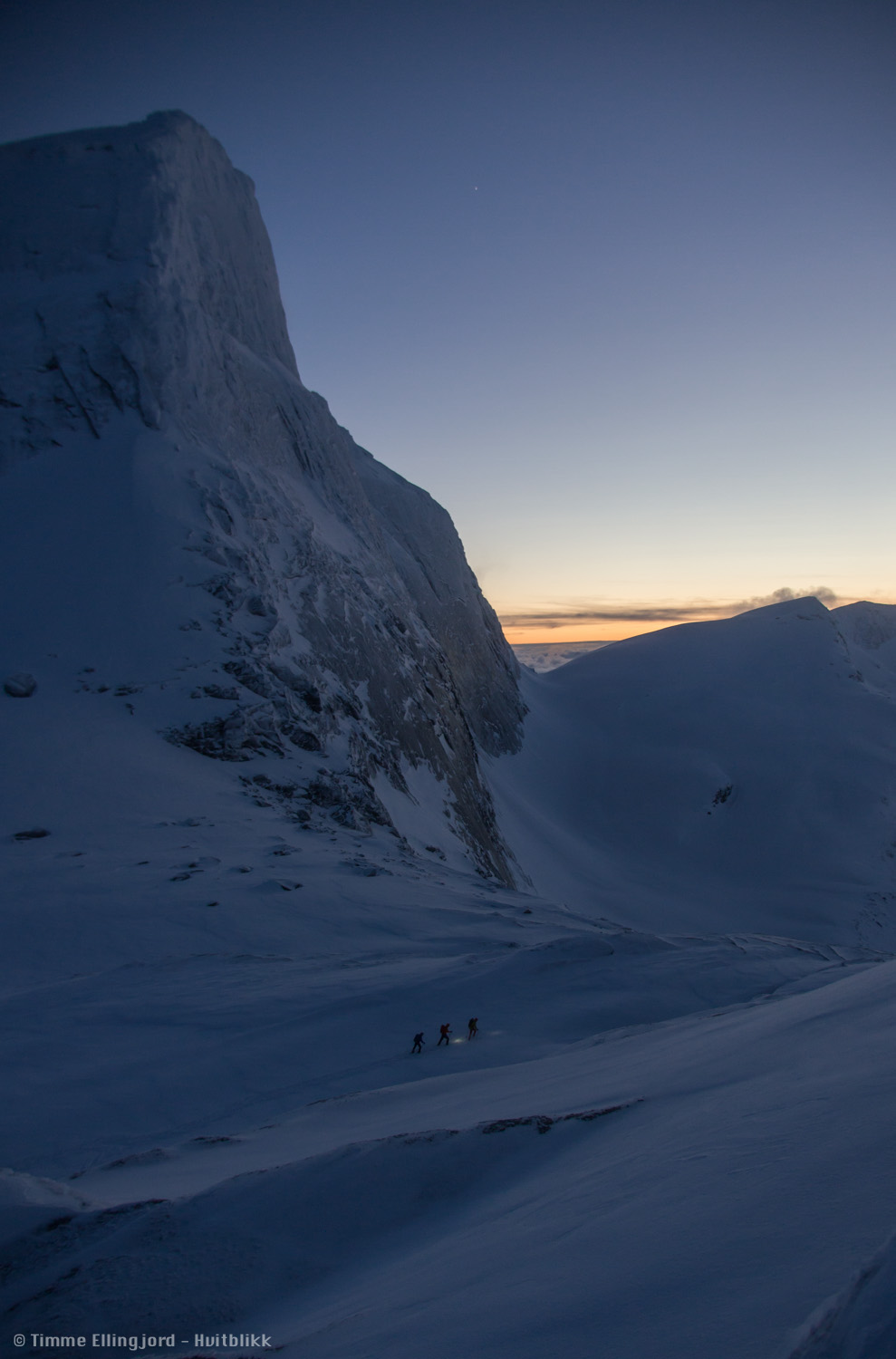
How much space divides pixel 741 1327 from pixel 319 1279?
2.96m

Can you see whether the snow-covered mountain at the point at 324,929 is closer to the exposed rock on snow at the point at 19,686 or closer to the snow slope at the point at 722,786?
the exposed rock on snow at the point at 19,686

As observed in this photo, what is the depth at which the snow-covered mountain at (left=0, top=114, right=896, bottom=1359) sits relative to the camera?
3248 millimetres

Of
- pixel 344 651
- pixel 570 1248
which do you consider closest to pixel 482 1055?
pixel 570 1248

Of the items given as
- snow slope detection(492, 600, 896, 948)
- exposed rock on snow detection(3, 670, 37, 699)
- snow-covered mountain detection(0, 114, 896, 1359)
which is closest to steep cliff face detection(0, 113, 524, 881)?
snow-covered mountain detection(0, 114, 896, 1359)

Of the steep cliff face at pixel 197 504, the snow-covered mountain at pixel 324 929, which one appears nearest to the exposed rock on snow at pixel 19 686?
the snow-covered mountain at pixel 324 929

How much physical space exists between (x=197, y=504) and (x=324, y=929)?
16979 mm

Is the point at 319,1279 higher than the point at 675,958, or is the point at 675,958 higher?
the point at 319,1279

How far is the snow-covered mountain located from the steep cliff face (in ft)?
0.51

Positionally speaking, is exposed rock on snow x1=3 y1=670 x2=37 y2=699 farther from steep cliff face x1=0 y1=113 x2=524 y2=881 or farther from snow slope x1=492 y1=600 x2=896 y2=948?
snow slope x1=492 y1=600 x2=896 y2=948

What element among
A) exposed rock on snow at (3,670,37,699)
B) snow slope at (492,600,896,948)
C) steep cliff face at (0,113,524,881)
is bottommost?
snow slope at (492,600,896,948)

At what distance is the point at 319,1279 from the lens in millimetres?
4098

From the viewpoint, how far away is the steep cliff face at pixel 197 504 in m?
21.1

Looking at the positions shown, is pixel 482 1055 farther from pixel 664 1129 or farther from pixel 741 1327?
pixel 741 1327

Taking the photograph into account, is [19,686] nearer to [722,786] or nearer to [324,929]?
[324,929]
